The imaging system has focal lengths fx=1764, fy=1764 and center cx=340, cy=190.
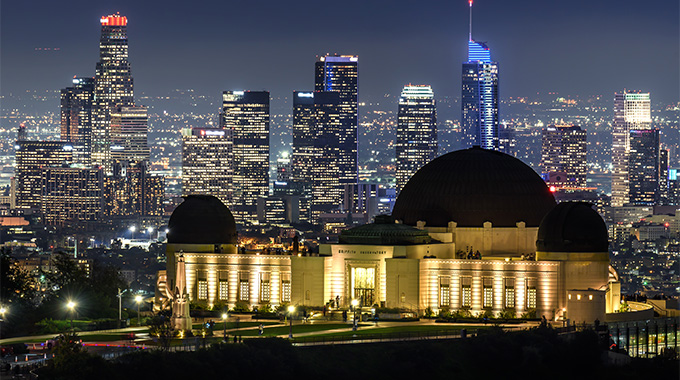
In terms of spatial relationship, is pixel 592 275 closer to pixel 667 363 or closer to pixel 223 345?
pixel 667 363

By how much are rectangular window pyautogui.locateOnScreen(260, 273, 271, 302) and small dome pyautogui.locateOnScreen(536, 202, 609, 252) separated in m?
21.5

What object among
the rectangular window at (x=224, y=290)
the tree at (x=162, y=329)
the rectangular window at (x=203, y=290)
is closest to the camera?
the tree at (x=162, y=329)

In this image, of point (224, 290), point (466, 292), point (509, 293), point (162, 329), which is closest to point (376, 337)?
point (162, 329)

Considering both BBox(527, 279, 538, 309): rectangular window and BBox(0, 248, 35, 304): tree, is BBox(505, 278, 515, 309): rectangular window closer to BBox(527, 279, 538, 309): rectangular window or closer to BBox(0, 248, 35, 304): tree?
BBox(527, 279, 538, 309): rectangular window

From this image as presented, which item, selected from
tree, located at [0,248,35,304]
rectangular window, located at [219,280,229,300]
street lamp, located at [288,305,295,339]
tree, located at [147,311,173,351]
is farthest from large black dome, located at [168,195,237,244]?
tree, located at [147,311,173,351]

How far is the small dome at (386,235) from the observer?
432 ft

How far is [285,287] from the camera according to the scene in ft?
444

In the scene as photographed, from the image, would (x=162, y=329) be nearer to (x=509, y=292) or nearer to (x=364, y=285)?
(x=364, y=285)

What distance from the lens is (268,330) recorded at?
118 metres

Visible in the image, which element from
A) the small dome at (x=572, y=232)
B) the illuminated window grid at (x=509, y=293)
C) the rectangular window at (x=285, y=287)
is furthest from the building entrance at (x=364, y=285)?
the small dome at (x=572, y=232)

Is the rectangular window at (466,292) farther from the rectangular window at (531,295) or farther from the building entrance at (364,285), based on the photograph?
the building entrance at (364,285)

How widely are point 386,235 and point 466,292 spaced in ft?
25.0

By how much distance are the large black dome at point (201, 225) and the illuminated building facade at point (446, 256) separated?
0.26ft

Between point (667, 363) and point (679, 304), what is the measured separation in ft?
89.3
